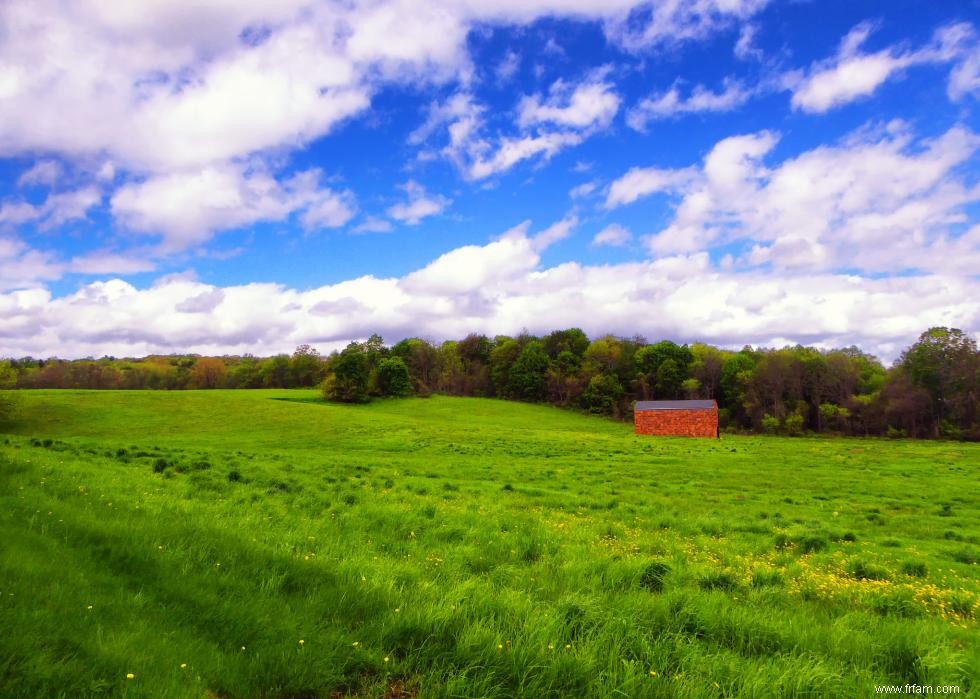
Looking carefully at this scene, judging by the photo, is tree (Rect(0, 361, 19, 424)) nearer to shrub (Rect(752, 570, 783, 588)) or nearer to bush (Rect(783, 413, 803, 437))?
shrub (Rect(752, 570, 783, 588))

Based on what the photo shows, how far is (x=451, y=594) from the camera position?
5.59 meters

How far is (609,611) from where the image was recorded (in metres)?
5.55

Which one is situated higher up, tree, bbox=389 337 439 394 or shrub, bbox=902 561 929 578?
tree, bbox=389 337 439 394

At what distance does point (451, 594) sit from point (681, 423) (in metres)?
60.6

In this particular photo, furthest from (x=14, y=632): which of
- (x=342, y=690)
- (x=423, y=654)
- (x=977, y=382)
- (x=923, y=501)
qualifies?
(x=977, y=382)

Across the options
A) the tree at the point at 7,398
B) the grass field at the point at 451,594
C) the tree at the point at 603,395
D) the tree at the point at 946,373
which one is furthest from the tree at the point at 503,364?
the grass field at the point at 451,594

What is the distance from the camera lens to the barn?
60.3 m

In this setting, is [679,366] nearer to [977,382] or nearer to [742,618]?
[977,382]

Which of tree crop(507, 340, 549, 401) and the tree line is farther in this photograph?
tree crop(507, 340, 549, 401)

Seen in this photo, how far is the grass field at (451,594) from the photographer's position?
401 centimetres

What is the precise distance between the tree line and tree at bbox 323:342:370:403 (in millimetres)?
157

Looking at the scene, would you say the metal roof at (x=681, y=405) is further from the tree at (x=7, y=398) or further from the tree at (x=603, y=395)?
the tree at (x=7, y=398)

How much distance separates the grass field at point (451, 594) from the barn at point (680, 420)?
151 ft

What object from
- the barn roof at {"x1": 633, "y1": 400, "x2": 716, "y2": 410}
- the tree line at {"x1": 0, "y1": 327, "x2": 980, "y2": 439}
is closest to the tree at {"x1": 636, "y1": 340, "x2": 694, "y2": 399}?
the tree line at {"x1": 0, "y1": 327, "x2": 980, "y2": 439}
